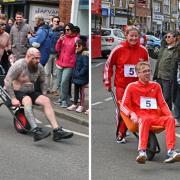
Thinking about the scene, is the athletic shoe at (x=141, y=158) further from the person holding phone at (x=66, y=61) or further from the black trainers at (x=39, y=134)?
the person holding phone at (x=66, y=61)

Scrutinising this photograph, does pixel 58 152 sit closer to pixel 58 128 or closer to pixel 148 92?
pixel 58 128

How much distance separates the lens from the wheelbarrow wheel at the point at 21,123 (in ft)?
15.4

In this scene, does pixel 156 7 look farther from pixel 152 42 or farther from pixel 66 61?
pixel 66 61

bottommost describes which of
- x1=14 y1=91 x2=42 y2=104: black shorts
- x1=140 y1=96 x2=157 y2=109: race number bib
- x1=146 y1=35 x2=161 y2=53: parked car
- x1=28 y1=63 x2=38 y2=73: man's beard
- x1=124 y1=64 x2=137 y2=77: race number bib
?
x1=14 y1=91 x2=42 y2=104: black shorts

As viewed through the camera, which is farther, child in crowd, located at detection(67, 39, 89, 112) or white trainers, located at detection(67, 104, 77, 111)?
white trainers, located at detection(67, 104, 77, 111)

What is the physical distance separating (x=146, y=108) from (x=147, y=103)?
7cm

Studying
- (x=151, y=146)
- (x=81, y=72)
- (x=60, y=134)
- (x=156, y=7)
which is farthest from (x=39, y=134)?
(x=156, y=7)

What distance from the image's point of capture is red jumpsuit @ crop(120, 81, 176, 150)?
3.44 m

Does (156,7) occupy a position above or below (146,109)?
above

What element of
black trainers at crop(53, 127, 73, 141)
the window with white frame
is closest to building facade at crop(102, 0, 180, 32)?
the window with white frame

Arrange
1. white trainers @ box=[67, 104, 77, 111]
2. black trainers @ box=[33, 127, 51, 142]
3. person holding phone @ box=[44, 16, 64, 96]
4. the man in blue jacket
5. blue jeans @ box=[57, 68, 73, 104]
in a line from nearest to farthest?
white trainers @ box=[67, 104, 77, 111] < black trainers @ box=[33, 127, 51, 142] < blue jeans @ box=[57, 68, 73, 104] < the man in blue jacket < person holding phone @ box=[44, 16, 64, 96]

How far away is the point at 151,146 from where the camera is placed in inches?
142

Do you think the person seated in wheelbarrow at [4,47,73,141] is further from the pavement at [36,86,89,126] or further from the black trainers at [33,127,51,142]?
the pavement at [36,86,89,126]

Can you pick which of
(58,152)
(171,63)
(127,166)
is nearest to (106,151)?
(127,166)
